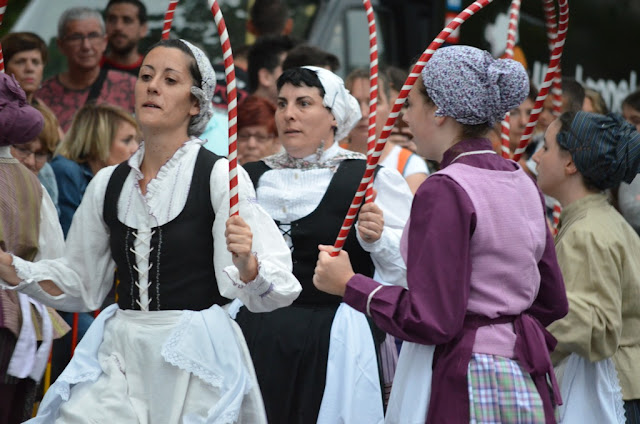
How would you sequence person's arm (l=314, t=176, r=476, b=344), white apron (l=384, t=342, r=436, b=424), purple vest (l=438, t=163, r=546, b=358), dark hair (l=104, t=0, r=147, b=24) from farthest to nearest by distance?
dark hair (l=104, t=0, r=147, b=24) < white apron (l=384, t=342, r=436, b=424) < purple vest (l=438, t=163, r=546, b=358) < person's arm (l=314, t=176, r=476, b=344)

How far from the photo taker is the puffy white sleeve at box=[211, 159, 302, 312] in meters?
3.96

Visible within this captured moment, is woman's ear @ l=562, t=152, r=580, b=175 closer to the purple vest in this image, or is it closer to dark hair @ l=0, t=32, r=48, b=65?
the purple vest

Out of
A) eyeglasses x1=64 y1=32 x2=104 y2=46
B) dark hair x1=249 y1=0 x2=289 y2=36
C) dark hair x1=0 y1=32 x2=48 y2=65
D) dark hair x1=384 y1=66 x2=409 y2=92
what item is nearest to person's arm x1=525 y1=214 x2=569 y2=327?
dark hair x1=384 y1=66 x2=409 y2=92

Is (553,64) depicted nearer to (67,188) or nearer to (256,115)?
(256,115)

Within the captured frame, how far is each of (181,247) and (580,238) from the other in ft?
5.71

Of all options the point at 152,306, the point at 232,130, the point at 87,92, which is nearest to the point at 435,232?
the point at 232,130

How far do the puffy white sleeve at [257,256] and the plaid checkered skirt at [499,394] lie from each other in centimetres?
74

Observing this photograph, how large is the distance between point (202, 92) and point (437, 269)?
1307mm

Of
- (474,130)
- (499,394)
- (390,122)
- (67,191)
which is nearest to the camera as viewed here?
(499,394)

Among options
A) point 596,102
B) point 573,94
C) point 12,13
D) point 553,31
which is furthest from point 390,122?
point 12,13

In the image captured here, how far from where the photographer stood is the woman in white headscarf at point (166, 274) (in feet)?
13.1

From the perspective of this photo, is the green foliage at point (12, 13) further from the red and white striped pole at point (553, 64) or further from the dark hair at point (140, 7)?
the red and white striped pole at point (553, 64)

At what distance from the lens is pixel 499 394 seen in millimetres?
3684

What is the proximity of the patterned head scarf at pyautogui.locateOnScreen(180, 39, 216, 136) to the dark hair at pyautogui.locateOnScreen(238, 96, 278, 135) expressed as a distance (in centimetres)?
247
